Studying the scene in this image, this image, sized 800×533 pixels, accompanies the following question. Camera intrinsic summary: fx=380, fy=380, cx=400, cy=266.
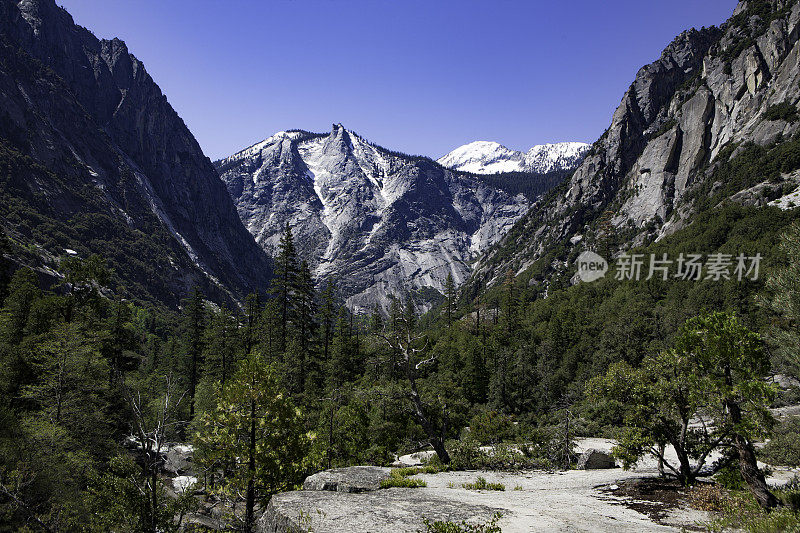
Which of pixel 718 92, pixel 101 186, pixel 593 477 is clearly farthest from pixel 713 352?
pixel 101 186

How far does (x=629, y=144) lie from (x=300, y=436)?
626 ft

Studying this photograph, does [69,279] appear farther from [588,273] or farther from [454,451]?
[588,273]

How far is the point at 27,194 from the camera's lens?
14762cm

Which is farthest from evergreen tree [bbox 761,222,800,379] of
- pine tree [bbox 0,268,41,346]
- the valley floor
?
pine tree [bbox 0,268,41,346]

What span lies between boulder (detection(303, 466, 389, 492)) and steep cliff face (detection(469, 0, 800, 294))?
3679 inches

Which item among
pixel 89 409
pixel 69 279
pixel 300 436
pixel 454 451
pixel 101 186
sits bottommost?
pixel 89 409

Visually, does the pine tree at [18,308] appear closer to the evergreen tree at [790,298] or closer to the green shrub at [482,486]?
the green shrub at [482,486]

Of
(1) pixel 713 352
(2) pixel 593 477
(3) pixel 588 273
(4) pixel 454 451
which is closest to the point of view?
(1) pixel 713 352

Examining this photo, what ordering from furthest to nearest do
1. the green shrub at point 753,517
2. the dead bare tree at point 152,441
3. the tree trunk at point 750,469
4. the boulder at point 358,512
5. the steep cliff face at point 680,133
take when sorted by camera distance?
the steep cliff face at point 680,133 < the dead bare tree at point 152,441 < the tree trunk at point 750,469 < the boulder at point 358,512 < the green shrub at point 753,517

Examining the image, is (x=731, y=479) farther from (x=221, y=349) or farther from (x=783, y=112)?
(x=783, y=112)

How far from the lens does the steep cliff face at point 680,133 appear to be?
105625mm

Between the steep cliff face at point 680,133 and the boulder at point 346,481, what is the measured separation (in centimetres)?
9346

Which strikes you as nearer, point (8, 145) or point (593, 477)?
point (593, 477)

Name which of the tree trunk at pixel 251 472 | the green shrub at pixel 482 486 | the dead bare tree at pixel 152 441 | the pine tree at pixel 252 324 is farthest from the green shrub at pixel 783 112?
the dead bare tree at pixel 152 441
